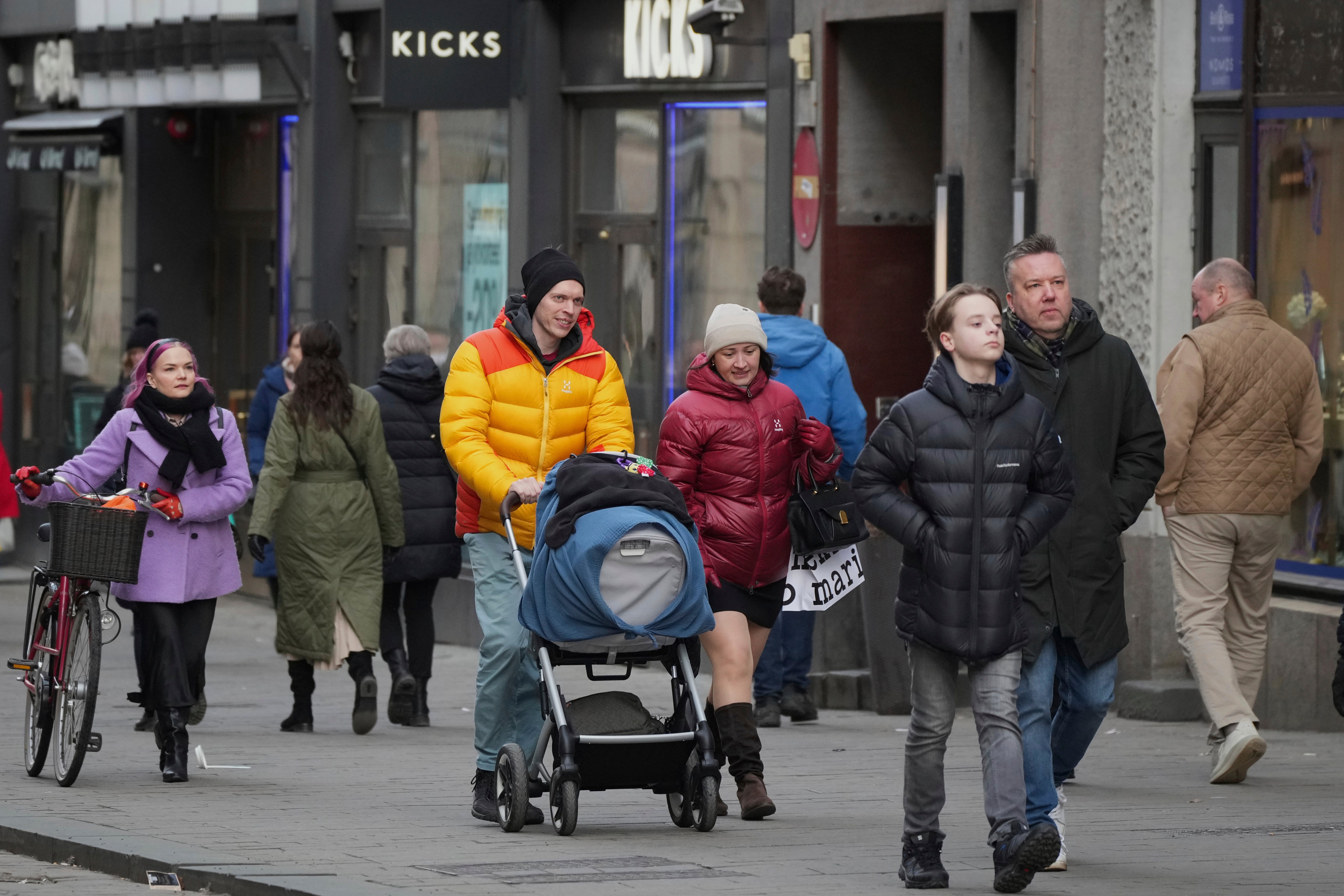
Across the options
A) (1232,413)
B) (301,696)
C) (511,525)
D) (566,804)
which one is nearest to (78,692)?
(511,525)

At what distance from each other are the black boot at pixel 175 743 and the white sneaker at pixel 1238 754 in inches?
161

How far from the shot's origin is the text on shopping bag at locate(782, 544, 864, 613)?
35.7 feet

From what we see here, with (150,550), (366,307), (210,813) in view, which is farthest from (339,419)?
(366,307)

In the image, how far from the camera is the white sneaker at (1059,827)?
26.1 ft

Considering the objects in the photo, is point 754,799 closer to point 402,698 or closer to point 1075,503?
point 1075,503

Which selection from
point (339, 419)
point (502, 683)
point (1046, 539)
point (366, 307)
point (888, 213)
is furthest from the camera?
point (366, 307)

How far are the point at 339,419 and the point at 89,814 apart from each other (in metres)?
3.28

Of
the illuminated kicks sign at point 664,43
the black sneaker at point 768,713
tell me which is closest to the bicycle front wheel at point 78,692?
the black sneaker at point 768,713

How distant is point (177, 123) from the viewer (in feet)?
71.7

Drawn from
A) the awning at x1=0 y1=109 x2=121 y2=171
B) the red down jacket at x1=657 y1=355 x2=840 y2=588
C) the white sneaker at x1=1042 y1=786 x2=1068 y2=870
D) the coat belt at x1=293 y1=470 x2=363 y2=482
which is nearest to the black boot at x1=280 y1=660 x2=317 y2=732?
the coat belt at x1=293 y1=470 x2=363 y2=482

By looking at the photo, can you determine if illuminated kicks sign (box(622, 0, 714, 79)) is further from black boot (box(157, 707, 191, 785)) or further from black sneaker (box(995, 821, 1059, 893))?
black sneaker (box(995, 821, 1059, 893))

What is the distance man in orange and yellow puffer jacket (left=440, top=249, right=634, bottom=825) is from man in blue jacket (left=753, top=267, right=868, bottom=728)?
2675 mm

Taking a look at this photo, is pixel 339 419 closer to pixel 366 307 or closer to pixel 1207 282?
pixel 1207 282

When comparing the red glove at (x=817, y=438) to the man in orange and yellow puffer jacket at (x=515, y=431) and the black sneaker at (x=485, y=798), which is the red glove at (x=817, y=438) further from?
the black sneaker at (x=485, y=798)
